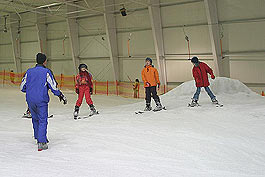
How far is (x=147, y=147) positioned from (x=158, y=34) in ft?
43.1

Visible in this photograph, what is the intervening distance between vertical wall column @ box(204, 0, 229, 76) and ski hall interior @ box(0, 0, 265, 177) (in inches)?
2.2

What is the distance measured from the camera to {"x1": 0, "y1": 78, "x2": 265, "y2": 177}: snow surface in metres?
3.16

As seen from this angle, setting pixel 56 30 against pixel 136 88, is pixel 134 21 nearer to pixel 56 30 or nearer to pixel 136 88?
pixel 136 88

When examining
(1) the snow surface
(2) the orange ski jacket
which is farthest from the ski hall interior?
(2) the orange ski jacket

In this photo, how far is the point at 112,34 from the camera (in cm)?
1867

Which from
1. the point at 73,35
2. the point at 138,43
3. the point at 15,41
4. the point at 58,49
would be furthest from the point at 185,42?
the point at 15,41

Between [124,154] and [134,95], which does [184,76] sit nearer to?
[134,95]

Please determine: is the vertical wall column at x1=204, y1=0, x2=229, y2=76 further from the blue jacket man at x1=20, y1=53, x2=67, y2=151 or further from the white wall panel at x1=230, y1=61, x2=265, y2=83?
the blue jacket man at x1=20, y1=53, x2=67, y2=151

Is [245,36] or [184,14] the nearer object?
[245,36]

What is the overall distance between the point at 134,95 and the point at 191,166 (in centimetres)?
1429

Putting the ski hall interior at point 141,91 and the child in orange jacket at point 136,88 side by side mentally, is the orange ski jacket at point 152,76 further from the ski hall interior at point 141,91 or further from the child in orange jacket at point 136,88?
the child in orange jacket at point 136,88

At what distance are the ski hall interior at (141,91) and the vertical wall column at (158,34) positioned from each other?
0.07 meters

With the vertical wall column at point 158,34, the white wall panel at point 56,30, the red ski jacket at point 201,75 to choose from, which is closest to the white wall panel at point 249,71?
the vertical wall column at point 158,34

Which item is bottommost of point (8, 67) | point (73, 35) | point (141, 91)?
point (141, 91)
